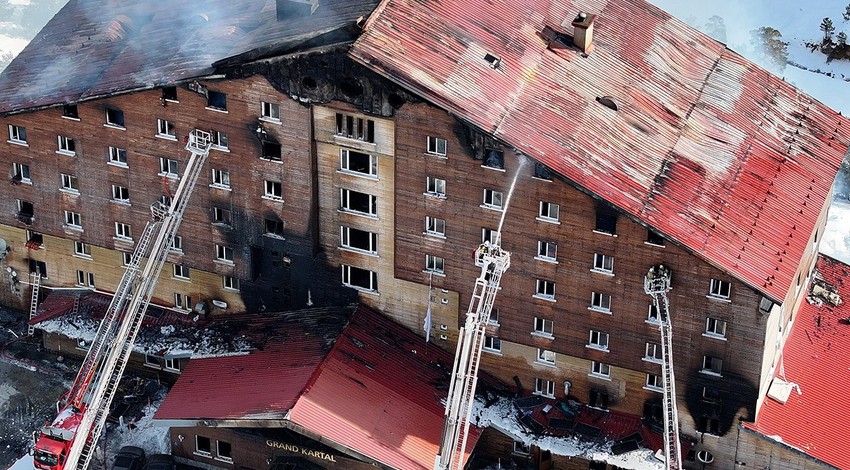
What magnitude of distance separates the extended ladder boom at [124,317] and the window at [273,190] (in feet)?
14.7

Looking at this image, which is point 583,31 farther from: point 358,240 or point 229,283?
point 229,283

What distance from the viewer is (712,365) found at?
8544 cm

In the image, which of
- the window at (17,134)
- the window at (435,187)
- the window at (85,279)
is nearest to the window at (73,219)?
the window at (85,279)

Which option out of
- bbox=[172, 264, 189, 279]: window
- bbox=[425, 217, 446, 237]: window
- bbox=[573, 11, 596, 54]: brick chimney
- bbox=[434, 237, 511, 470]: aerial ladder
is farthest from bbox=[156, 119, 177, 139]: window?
bbox=[573, 11, 596, 54]: brick chimney

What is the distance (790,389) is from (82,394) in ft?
147

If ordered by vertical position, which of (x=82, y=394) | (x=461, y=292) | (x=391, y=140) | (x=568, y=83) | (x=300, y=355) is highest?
(x=568, y=83)

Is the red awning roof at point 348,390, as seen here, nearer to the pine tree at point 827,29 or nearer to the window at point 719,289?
the window at point 719,289

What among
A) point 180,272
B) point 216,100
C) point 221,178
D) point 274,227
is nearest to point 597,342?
point 274,227

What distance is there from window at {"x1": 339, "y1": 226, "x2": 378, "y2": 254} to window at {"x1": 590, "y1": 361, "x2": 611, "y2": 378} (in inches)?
615

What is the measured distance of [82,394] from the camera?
86875 millimetres

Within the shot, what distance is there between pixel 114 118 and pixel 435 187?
73.1ft

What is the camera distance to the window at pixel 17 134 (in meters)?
95.1

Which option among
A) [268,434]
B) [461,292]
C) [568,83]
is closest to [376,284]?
[461,292]

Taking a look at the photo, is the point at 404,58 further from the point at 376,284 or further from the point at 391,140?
the point at 376,284
